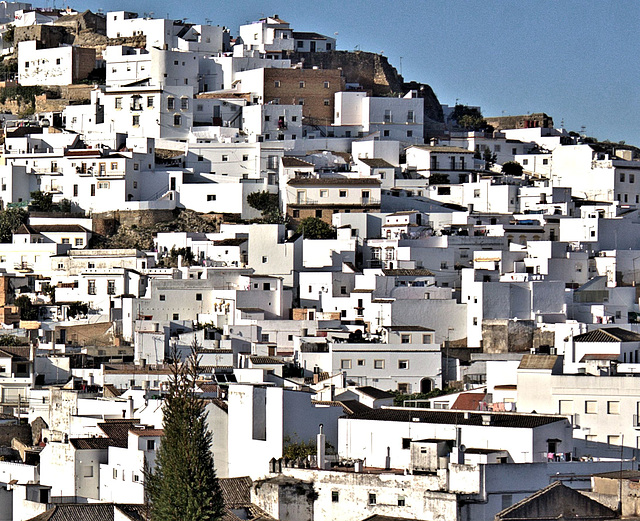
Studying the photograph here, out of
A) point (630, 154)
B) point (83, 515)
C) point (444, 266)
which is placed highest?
point (630, 154)

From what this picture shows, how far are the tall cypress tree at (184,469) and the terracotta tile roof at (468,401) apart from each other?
27.3 ft

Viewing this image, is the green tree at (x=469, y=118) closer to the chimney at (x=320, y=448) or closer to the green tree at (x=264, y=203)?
the green tree at (x=264, y=203)

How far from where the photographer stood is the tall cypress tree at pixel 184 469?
26.4m

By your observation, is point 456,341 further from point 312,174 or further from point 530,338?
point 312,174

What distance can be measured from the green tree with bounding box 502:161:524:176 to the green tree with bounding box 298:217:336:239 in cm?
1097

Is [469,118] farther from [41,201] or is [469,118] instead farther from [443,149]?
[41,201]

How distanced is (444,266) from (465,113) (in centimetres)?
2661

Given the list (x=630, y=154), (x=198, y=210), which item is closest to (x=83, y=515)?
(x=198, y=210)

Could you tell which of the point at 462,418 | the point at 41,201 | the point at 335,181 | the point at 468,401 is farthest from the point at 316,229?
the point at 462,418

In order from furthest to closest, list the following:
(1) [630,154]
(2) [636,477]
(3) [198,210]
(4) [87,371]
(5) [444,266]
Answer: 1. (1) [630,154]
2. (3) [198,210]
3. (5) [444,266]
4. (4) [87,371]
5. (2) [636,477]

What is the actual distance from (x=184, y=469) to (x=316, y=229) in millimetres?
27069

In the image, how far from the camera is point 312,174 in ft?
189

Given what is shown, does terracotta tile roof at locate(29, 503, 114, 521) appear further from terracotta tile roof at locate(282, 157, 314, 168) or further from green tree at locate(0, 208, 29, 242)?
terracotta tile roof at locate(282, 157, 314, 168)

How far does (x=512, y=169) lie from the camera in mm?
63094
